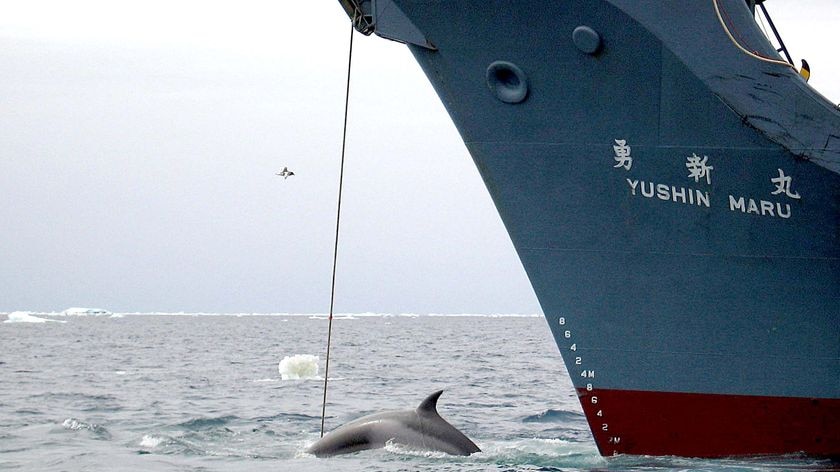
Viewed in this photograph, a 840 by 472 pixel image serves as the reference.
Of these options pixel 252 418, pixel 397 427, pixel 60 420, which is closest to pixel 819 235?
pixel 397 427

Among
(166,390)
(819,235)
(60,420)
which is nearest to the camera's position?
(819,235)

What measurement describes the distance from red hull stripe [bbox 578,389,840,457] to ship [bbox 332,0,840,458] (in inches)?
0.6

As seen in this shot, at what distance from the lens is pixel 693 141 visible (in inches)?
450

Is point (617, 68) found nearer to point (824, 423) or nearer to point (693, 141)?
point (693, 141)

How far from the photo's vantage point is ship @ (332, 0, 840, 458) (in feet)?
36.8

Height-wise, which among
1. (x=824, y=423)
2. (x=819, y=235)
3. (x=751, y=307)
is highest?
(x=819, y=235)

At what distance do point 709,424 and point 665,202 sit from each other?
2.47 metres

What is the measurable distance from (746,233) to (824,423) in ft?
7.15

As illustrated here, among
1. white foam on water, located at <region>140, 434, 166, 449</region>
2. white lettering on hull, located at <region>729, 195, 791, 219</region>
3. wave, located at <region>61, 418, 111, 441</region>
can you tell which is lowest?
wave, located at <region>61, 418, 111, 441</region>

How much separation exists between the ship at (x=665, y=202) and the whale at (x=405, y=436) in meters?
2.42

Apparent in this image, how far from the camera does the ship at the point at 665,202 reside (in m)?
11.2

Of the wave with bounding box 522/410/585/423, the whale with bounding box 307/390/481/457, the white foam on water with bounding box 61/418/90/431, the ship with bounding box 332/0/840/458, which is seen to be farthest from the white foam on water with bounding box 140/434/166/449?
the ship with bounding box 332/0/840/458

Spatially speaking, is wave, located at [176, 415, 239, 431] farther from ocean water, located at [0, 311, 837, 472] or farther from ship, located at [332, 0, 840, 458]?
ship, located at [332, 0, 840, 458]

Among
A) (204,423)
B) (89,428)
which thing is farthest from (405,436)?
(89,428)
